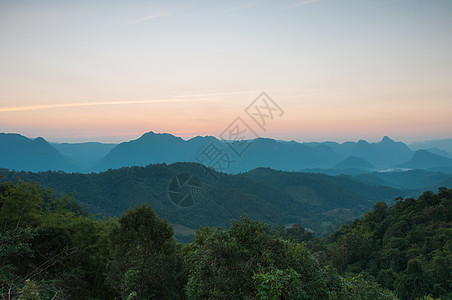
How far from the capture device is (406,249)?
83.8 feet

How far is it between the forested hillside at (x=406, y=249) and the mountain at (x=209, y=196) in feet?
154

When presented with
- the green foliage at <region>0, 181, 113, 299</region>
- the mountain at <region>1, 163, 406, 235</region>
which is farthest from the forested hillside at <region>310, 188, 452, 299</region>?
the mountain at <region>1, 163, 406, 235</region>

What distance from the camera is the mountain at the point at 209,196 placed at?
82562 mm

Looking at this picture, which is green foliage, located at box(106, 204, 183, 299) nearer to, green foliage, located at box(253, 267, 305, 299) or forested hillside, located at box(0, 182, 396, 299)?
forested hillside, located at box(0, 182, 396, 299)

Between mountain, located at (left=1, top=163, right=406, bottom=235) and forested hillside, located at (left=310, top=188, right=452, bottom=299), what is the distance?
1845 inches

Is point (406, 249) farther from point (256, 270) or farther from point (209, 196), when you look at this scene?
point (209, 196)

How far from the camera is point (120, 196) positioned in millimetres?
86500

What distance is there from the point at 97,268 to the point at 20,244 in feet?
9.01

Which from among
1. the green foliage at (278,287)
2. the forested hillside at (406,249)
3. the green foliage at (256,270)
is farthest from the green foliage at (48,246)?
the forested hillside at (406,249)

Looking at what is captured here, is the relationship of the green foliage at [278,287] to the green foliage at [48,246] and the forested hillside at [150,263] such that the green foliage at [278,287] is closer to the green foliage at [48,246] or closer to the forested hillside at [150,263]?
the forested hillside at [150,263]

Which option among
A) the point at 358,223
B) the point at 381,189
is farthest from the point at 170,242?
the point at 381,189

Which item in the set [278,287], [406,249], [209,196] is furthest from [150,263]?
[209,196]

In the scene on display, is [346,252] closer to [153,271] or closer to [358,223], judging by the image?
[358,223]

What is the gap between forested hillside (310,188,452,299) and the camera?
1748cm
